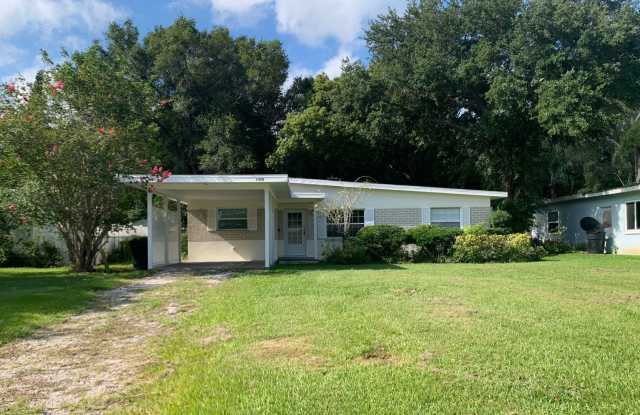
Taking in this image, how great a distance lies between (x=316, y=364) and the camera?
4715 mm

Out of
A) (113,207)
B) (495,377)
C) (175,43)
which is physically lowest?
(495,377)

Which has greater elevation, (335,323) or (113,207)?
(113,207)

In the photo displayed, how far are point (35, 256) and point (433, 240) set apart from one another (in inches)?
604

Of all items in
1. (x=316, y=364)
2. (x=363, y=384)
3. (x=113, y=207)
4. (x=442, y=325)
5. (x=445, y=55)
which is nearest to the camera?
(x=363, y=384)

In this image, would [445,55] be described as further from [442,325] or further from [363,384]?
[363,384]

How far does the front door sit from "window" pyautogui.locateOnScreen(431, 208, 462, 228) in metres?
5.28

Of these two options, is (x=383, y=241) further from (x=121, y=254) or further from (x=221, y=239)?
(x=121, y=254)

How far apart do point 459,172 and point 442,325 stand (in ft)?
74.1

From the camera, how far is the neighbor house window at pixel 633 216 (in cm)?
1947

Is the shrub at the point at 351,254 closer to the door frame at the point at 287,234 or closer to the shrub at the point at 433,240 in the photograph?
the shrub at the point at 433,240

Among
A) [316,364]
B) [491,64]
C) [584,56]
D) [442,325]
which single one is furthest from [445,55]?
[316,364]

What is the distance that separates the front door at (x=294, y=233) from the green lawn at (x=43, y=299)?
24.9ft

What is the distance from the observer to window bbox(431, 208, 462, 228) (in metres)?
19.2

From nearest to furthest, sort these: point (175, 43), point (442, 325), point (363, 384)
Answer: point (363, 384), point (442, 325), point (175, 43)
